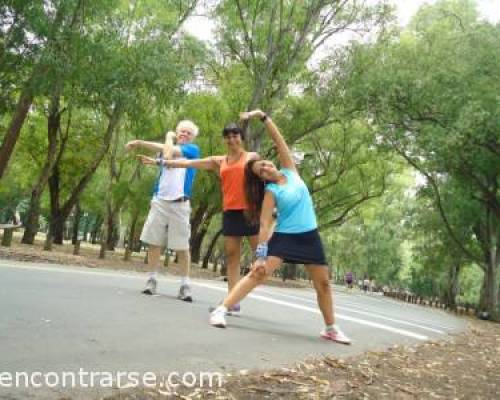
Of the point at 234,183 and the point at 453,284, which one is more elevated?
the point at 234,183

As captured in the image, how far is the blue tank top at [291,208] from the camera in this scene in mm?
5629

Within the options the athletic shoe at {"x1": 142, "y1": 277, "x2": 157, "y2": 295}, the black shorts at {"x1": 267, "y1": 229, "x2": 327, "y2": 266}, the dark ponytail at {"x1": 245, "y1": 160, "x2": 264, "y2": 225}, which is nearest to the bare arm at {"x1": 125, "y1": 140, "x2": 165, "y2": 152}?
the dark ponytail at {"x1": 245, "y1": 160, "x2": 264, "y2": 225}

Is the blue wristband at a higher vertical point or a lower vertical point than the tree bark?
lower

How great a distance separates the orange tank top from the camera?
6234mm

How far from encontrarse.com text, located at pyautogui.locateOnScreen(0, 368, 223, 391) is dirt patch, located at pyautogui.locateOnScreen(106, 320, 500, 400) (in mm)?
114

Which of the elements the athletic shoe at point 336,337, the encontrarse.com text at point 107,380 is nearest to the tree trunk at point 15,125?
the athletic shoe at point 336,337

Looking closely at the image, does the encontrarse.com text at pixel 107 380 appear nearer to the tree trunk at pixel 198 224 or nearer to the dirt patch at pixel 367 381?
the dirt patch at pixel 367 381

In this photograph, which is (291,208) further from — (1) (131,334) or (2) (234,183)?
(1) (131,334)

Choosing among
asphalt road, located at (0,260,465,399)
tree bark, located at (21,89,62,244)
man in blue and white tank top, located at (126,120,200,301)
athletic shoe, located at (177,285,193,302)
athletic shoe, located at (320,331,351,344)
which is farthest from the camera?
tree bark, located at (21,89,62,244)

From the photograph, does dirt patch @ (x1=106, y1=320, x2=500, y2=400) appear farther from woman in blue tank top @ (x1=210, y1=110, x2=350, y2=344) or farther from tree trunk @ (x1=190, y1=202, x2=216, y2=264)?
tree trunk @ (x1=190, y1=202, x2=216, y2=264)

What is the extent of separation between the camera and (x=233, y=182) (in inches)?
248

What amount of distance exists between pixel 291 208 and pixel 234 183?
881 mm

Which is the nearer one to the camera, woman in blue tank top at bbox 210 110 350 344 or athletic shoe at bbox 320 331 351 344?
woman in blue tank top at bbox 210 110 350 344

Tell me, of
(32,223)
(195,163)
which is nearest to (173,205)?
(195,163)
